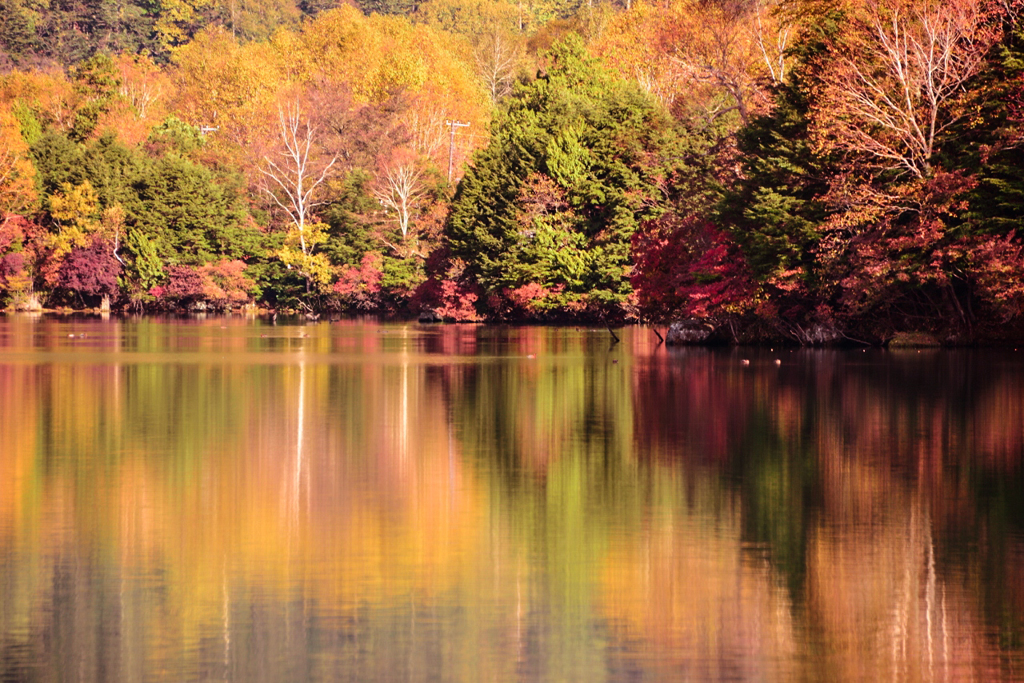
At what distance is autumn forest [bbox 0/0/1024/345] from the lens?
35.6 metres

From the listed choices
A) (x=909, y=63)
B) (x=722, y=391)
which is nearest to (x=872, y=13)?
(x=909, y=63)

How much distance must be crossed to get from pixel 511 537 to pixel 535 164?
5076 cm

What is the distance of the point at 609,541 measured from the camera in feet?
33.0

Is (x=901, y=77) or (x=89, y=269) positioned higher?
(x=901, y=77)

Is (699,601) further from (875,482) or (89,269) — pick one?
(89,269)

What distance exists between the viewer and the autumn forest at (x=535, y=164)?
1403 inches

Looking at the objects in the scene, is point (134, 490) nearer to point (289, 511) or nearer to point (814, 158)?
point (289, 511)

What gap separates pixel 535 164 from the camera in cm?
6012

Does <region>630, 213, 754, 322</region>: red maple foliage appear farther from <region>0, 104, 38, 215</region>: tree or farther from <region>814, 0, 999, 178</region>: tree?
<region>0, 104, 38, 215</region>: tree

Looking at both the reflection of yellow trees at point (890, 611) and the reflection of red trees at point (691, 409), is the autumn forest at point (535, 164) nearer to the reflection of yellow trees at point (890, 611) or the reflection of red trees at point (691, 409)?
the reflection of red trees at point (691, 409)

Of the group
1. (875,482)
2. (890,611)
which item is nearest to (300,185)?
(875,482)

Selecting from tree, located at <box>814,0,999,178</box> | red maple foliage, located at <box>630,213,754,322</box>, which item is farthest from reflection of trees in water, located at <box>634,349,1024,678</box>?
red maple foliage, located at <box>630,213,754,322</box>

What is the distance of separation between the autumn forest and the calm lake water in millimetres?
14344

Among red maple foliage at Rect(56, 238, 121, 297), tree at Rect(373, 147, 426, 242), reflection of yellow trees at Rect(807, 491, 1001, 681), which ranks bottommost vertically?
reflection of yellow trees at Rect(807, 491, 1001, 681)
